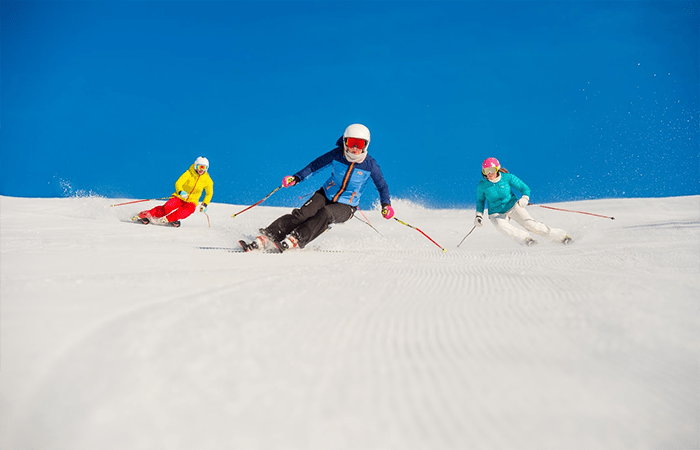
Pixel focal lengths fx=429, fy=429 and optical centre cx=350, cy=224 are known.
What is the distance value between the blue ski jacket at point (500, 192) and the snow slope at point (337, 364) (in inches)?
214

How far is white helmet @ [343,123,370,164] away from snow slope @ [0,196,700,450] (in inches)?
146

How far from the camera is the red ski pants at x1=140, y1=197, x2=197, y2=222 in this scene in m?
9.46

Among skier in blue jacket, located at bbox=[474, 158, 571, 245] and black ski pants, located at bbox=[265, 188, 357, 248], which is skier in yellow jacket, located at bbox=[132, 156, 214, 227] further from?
skier in blue jacket, located at bbox=[474, 158, 571, 245]

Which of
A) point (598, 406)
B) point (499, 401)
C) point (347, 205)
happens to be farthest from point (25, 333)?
point (347, 205)

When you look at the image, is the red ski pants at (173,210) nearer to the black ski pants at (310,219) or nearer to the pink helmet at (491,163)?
the black ski pants at (310,219)

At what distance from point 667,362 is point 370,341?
1087 mm

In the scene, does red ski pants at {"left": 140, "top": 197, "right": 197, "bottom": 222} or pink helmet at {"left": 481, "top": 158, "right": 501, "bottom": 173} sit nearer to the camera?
pink helmet at {"left": 481, "top": 158, "right": 501, "bottom": 173}

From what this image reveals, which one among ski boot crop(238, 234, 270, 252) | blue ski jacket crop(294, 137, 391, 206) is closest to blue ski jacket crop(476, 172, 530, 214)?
blue ski jacket crop(294, 137, 391, 206)

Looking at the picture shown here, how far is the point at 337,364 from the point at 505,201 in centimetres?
729

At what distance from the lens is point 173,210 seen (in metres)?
9.52

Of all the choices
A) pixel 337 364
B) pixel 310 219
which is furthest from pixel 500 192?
pixel 337 364

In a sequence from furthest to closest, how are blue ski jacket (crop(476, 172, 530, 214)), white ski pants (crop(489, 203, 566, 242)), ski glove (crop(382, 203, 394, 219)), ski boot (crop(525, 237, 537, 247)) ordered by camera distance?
blue ski jacket (crop(476, 172, 530, 214)), ski boot (crop(525, 237, 537, 247)), white ski pants (crop(489, 203, 566, 242)), ski glove (crop(382, 203, 394, 219))

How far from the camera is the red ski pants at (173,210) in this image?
946cm

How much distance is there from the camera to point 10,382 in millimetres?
1312
